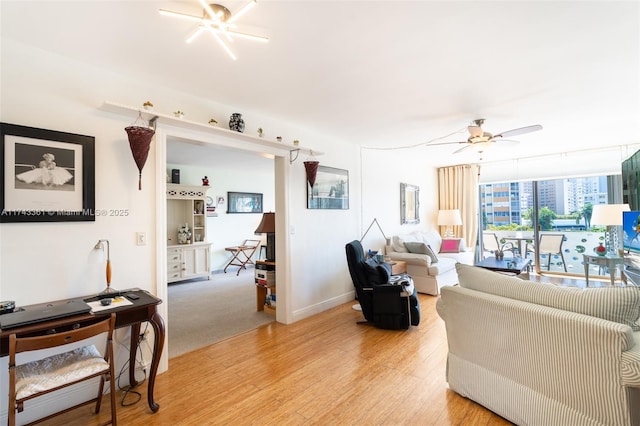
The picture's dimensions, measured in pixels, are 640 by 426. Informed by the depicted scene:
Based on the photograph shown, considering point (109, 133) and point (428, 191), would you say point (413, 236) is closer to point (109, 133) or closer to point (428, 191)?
point (428, 191)

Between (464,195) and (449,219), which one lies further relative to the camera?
(464,195)

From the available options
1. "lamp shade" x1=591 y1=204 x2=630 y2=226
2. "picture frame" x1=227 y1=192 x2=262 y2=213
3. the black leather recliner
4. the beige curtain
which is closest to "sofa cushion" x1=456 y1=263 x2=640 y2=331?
the black leather recliner

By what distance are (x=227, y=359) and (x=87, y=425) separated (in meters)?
1.06

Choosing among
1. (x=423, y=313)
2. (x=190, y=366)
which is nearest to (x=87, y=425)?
(x=190, y=366)

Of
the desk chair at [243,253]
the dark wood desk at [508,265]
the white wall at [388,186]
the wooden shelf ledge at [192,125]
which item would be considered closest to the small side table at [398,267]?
the white wall at [388,186]

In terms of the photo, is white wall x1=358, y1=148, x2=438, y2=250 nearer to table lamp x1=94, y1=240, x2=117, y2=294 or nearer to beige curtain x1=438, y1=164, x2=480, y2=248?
beige curtain x1=438, y1=164, x2=480, y2=248

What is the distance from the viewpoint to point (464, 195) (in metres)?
6.67

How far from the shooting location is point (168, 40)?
6.28 ft

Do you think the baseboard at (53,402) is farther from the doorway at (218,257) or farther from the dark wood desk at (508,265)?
the dark wood desk at (508,265)

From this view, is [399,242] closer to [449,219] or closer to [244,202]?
[449,219]

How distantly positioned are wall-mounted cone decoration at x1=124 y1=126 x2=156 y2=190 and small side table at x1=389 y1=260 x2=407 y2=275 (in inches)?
139

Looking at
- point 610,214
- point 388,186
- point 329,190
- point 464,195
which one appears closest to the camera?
point 329,190

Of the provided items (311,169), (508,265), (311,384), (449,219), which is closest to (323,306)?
(311,384)

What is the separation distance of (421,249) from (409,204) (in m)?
1.52
